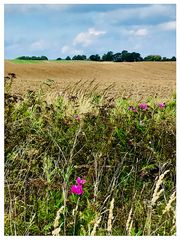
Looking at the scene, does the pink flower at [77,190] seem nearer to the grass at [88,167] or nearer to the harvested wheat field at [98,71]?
the grass at [88,167]

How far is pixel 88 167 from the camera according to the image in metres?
3.04

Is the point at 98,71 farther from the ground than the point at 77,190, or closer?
farther from the ground

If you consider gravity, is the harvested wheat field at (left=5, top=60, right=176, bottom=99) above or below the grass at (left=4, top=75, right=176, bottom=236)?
above

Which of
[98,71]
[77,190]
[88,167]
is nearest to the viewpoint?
[77,190]

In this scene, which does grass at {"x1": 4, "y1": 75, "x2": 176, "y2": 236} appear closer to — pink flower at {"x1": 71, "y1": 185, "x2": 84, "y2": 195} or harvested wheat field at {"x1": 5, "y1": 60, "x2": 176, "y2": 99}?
pink flower at {"x1": 71, "y1": 185, "x2": 84, "y2": 195}

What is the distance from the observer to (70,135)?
11.8ft

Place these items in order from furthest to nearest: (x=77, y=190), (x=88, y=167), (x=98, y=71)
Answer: (x=98, y=71) < (x=88, y=167) < (x=77, y=190)

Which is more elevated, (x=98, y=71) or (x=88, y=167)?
(x=98, y=71)

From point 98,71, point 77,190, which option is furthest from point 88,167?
point 98,71

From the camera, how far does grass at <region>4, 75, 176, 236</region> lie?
2.62 meters

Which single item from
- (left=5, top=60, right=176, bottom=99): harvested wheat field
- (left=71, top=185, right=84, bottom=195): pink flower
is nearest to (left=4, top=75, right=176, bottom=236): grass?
(left=71, top=185, right=84, bottom=195): pink flower

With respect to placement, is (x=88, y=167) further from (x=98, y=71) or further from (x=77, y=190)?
(x=98, y=71)

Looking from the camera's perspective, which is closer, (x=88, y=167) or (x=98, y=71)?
(x=88, y=167)

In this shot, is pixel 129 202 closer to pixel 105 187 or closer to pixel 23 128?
pixel 105 187
